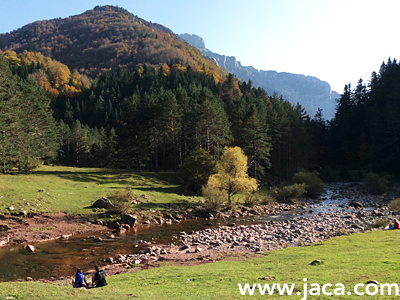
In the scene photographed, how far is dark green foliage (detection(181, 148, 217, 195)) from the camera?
170ft

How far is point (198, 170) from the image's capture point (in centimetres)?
5194

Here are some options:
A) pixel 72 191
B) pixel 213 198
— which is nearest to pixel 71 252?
pixel 72 191

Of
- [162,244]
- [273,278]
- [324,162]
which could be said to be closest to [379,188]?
[324,162]

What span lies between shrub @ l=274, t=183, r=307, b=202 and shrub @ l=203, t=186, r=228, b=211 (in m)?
18.9

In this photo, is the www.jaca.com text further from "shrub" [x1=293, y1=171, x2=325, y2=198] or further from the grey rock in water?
"shrub" [x1=293, y1=171, x2=325, y2=198]

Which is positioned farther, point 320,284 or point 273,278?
point 273,278

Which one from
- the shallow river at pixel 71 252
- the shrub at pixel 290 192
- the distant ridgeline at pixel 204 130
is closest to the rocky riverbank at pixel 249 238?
the shallow river at pixel 71 252

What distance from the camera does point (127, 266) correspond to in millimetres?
19281

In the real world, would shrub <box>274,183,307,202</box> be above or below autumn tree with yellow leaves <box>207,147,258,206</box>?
below

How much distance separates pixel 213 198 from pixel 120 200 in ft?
46.4

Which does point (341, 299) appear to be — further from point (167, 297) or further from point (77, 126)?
point (77, 126)

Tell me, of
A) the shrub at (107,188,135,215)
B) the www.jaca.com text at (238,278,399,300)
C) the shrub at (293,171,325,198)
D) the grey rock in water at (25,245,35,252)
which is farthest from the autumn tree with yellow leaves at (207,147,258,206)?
the www.jaca.com text at (238,278,399,300)

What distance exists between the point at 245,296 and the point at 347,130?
367ft

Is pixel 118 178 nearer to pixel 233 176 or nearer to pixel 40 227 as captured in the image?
pixel 233 176
